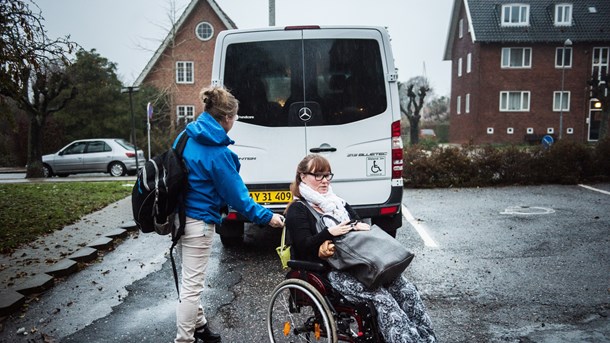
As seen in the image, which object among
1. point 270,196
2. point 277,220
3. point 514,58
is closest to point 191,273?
point 277,220

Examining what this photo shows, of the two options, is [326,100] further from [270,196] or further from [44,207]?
[44,207]

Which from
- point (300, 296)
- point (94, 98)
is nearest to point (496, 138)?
point (94, 98)

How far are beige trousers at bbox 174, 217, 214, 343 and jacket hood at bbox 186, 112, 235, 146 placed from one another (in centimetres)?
58

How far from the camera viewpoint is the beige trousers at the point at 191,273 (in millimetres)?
3531

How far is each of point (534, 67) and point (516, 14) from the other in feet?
13.9

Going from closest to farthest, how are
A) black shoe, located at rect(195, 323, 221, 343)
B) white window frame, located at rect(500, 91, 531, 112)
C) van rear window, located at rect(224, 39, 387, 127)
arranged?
black shoe, located at rect(195, 323, 221, 343) → van rear window, located at rect(224, 39, 387, 127) → white window frame, located at rect(500, 91, 531, 112)

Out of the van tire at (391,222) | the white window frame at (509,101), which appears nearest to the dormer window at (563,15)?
the white window frame at (509,101)

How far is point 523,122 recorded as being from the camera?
38.2m

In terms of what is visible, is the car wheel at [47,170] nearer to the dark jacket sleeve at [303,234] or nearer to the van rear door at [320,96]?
the van rear door at [320,96]

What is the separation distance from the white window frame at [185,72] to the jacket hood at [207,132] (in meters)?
34.1

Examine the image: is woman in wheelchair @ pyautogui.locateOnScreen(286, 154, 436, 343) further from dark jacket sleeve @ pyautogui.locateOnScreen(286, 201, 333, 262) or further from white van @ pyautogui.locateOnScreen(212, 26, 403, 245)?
white van @ pyautogui.locateOnScreen(212, 26, 403, 245)

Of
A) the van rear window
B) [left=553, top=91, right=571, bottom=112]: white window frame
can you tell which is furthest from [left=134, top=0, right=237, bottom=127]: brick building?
the van rear window

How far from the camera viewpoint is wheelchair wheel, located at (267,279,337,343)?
312 cm

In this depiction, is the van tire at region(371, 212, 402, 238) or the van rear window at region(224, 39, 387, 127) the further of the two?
the van tire at region(371, 212, 402, 238)
